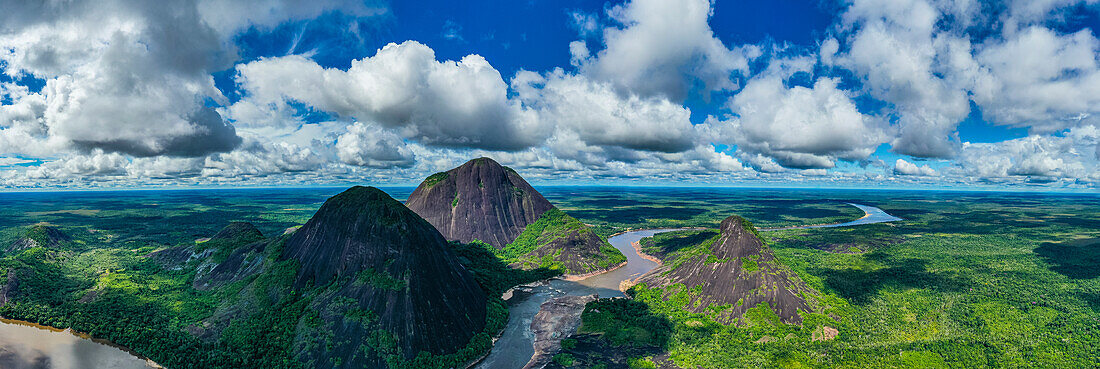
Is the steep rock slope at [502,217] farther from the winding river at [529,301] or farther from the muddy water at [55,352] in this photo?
the muddy water at [55,352]

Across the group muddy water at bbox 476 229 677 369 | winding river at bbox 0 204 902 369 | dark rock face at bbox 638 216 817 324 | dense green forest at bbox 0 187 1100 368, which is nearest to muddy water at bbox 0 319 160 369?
winding river at bbox 0 204 902 369

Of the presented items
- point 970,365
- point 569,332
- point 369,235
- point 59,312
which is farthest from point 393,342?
point 970,365

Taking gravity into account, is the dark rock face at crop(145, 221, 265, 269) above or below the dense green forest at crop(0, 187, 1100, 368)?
above

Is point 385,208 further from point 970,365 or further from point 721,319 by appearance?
point 970,365

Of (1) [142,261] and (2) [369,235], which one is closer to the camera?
(2) [369,235]

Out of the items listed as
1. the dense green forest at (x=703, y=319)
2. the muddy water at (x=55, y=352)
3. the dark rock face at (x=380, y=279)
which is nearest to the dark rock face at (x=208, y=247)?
the dense green forest at (x=703, y=319)

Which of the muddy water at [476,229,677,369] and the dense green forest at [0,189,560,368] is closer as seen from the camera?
the dense green forest at [0,189,560,368]

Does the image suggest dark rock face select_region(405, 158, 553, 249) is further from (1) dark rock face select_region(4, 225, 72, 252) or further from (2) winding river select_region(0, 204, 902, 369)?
(1) dark rock face select_region(4, 225, 72, 252)
